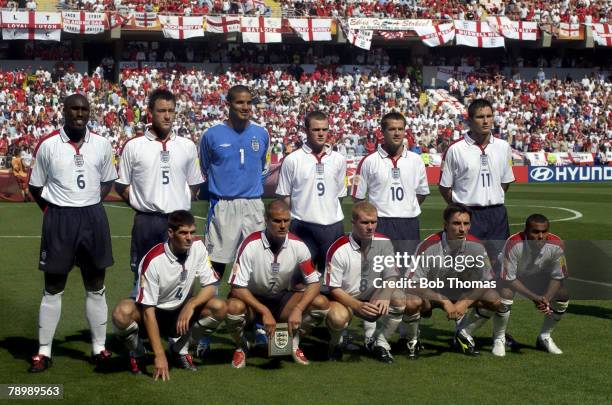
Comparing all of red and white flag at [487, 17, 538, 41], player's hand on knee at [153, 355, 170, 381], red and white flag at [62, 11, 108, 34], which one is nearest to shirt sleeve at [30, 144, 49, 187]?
player's hand on knee at [153, 355, 170, 381]

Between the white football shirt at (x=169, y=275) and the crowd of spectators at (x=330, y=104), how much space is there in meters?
27.3

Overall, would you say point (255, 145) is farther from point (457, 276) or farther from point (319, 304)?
point (457, 276)

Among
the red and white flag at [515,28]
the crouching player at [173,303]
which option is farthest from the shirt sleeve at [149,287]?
the red and white flag at [515,28]

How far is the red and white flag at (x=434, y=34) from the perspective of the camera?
45.9 m

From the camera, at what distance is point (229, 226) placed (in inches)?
357

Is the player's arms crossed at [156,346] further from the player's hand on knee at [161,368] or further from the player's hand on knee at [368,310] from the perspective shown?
the player's hand on knee at [368,310]

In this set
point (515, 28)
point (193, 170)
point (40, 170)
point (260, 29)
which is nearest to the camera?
point (40, 170)

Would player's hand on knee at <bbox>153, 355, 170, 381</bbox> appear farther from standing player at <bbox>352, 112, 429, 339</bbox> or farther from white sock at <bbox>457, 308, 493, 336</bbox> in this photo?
white sock at <bbox>457, 308, 493, 336</bbox>

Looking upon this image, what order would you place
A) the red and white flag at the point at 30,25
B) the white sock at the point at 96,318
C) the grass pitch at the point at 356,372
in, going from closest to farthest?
the grass pitch at the point at 356,372 < the white sock at the point at 96,318 < the red and white flag at the point at 30,25

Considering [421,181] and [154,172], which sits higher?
[154,172]

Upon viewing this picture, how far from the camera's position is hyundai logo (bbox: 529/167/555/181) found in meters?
39.1

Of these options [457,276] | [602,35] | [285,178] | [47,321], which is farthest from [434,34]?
[47,321]

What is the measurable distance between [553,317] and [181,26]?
35261 millimetres

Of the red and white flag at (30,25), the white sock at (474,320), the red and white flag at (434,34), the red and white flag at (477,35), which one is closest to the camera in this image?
the white sock at (474,320)
